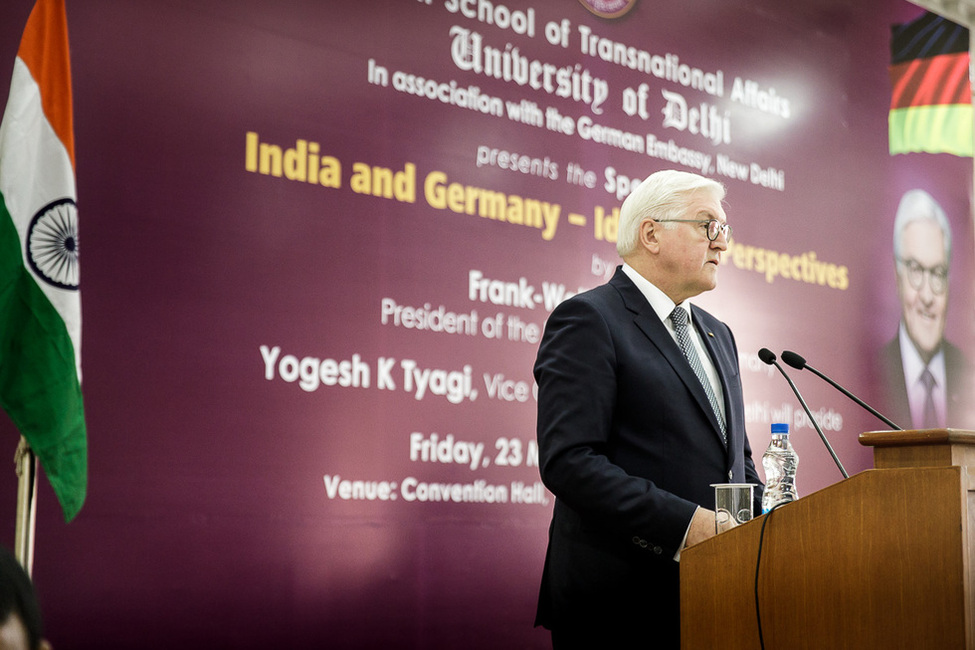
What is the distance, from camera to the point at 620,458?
220 cm

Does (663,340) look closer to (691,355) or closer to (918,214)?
(691,355)

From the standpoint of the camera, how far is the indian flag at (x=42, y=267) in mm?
2779

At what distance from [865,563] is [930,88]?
4.93 m

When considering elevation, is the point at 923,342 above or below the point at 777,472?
above

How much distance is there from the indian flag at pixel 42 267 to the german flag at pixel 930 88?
4.28 meters

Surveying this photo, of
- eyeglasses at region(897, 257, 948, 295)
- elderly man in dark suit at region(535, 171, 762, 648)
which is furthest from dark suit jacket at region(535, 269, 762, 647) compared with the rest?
eyeglasses at region(897, 257, 948, 295)

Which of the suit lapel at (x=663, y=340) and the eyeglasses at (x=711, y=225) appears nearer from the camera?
the suit lapel at (x=663, y=340)

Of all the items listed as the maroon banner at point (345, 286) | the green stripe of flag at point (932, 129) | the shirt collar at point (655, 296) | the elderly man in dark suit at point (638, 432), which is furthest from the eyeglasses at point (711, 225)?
the green stripe of flag at point (932, 129)

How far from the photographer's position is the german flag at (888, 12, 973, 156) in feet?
18.9

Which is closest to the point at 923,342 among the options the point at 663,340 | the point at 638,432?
the point at 663,340

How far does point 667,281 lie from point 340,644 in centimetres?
174

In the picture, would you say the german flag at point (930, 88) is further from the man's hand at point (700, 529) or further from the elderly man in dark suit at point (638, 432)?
the man's hand at point (700, 529)

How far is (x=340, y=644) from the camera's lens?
344 centimetres

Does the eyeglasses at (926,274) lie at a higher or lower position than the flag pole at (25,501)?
higher
